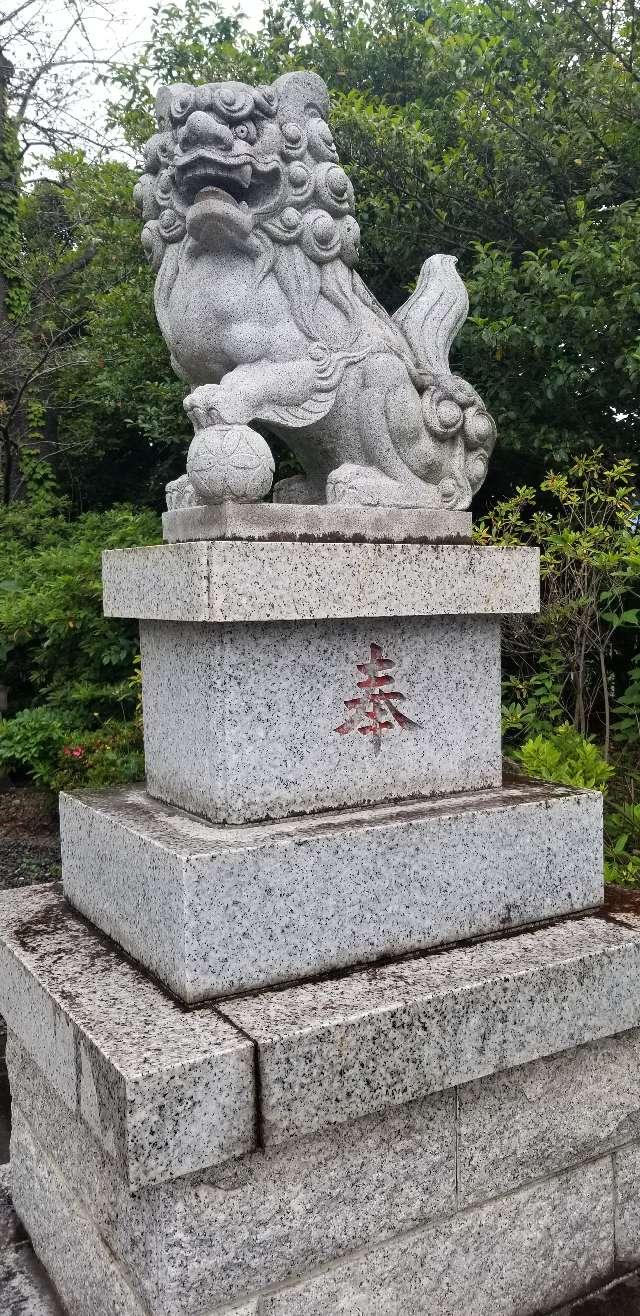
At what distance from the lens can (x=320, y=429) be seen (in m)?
2.34

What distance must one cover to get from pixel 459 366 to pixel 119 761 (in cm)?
340

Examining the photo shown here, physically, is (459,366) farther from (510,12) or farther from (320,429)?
(320,429)

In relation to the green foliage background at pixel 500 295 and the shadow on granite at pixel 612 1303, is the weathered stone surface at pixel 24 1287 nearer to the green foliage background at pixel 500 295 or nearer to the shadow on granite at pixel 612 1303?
the shadow on granite at pixel 612 1303

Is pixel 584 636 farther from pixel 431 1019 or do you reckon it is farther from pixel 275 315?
pixel 431 1019

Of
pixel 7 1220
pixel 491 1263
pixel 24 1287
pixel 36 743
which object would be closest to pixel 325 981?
pixel 491 1263

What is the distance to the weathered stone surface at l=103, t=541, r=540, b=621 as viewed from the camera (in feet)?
6.39

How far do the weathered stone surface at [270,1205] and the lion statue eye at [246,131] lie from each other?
7.59 feet

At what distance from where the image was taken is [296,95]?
7.40 feet

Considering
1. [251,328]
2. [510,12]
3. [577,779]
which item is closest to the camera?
[251,328]

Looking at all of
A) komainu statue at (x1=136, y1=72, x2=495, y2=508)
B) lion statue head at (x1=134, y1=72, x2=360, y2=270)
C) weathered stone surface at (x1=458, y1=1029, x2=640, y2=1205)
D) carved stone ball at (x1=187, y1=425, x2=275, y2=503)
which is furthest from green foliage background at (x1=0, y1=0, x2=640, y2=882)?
lion statue head at (x1=134, y1=72, x2=360, y2=270)

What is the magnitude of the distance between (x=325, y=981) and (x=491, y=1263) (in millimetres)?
795

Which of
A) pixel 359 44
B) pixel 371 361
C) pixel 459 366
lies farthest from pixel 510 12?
pixel 371 361

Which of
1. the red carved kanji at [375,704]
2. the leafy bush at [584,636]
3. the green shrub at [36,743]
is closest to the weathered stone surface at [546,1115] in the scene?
the red carved kanji at [375,704]

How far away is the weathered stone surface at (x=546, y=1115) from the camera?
204cm
